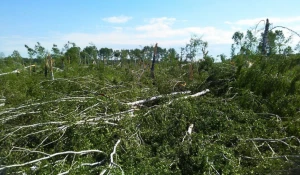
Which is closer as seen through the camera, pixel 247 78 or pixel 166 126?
pixel 166 126

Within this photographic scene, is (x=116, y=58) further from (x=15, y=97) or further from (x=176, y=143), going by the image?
(x=176, y=143)

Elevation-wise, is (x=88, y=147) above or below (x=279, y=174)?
above

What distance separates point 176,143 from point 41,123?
200cm

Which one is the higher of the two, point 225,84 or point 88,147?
point 225,84

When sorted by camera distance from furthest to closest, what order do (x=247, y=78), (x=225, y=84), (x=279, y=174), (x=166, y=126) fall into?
1. (x=225, y=84)
2. (x=247, y=78)
3. (x=166, y=126)
4. (x=279, y=174)

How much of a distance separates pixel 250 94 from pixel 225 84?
47.2 inches

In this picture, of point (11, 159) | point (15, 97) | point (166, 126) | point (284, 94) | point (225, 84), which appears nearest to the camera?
point (11, 159)

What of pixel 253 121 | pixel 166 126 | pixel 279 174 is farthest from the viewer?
pixel 253 121

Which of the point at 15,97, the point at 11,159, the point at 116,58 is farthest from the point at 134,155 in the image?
the point at 116,58

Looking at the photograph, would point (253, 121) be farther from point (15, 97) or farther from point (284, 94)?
point (15, 97)

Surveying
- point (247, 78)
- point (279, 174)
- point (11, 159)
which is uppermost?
point (247, 78)

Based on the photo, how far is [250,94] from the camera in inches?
245

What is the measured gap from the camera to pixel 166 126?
4.93 m

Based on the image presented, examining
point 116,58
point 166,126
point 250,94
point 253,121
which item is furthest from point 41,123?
point 116,58
